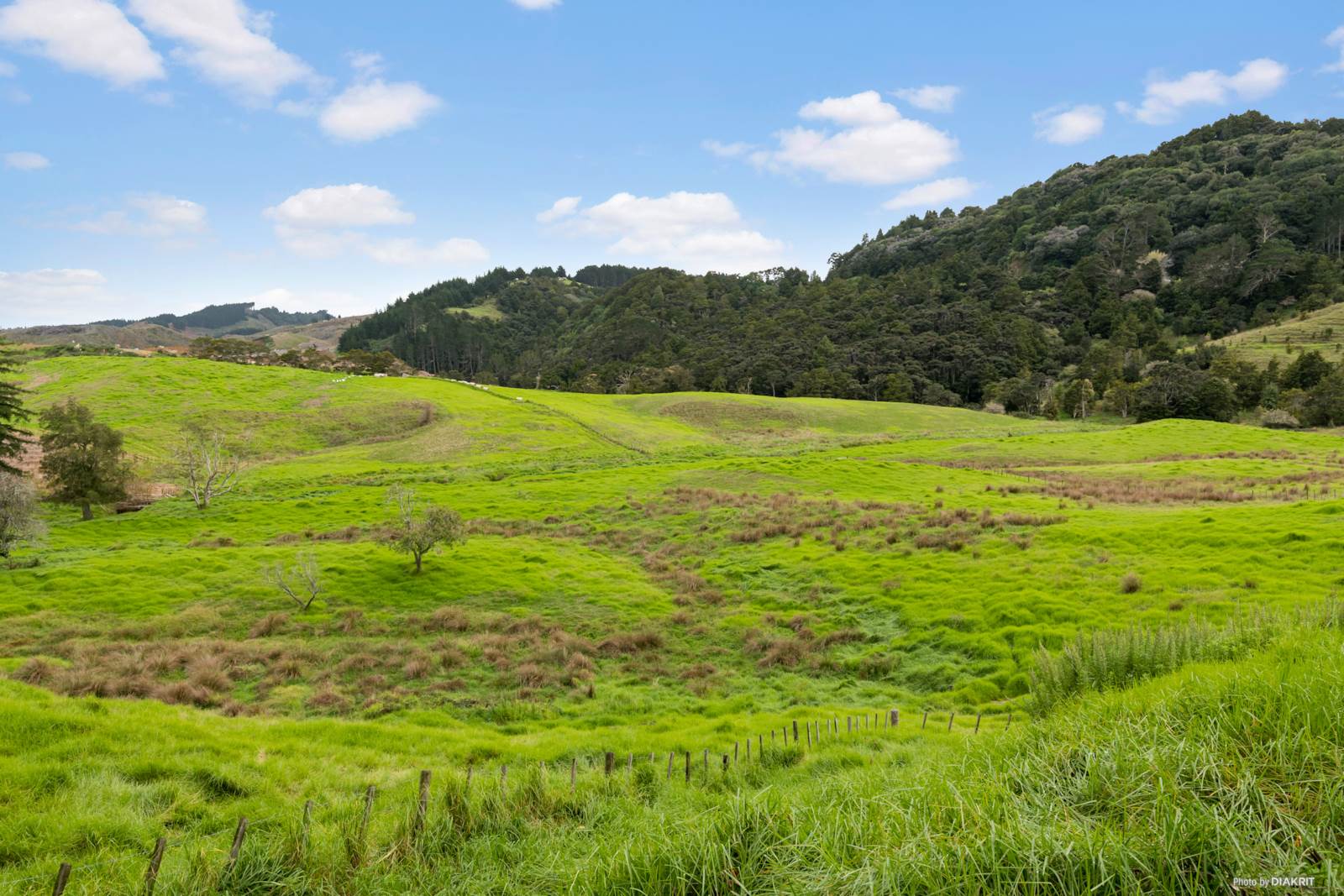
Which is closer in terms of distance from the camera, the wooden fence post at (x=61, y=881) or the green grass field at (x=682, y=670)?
the green grass field at (x=682, y=670)

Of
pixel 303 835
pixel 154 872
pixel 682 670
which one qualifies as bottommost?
pixel 682 670

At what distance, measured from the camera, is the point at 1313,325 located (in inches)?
3839

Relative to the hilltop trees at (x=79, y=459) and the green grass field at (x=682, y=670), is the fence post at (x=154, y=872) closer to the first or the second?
the green grass field at (x=682, y=670)

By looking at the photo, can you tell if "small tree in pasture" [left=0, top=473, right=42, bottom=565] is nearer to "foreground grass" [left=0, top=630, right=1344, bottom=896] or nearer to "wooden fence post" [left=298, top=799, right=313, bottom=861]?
"foreground grass" [left=0, top=630, right=1344, bottom=896]

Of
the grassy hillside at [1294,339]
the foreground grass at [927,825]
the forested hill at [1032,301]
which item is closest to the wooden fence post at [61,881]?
the foreground grass at [927,825]

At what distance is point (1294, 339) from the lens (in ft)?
308

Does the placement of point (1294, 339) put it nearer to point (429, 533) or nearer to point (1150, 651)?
point (1150, 651)

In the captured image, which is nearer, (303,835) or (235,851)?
(235,851)

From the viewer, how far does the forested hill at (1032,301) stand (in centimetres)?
11619

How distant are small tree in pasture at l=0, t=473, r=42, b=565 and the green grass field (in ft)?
5.66

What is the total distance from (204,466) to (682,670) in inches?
2064

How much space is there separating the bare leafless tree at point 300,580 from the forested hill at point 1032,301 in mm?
103474

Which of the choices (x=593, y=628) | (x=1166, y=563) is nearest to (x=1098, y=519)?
(x=1166, y=563)

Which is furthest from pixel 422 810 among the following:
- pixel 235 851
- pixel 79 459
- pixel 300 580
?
pixel 79 459
